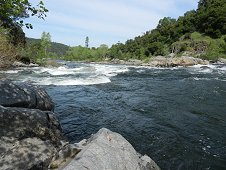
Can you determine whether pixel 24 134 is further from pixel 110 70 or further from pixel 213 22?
pixel 213 22

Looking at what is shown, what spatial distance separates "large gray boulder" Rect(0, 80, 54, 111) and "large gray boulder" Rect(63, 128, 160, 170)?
3.43m

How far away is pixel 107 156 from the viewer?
561cm

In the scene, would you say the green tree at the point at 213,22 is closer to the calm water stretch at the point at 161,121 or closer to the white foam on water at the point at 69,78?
the white foam on water at the point at 69,78

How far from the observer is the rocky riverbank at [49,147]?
5516mm

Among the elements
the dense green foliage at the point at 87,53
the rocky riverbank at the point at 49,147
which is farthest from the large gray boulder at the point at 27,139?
the dense green foliage at the point at 87,53

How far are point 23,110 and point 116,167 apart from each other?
3.67 meters

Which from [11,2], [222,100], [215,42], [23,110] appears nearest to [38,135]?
[23,110]

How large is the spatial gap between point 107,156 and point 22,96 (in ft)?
15.5

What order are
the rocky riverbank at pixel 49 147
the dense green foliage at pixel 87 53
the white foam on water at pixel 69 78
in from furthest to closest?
the dense green foliage at pixel 87 53
the white foam on water at pixel 69 78
the rocky riverbank at pixel 49 147

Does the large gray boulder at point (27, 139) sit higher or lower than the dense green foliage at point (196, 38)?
lower

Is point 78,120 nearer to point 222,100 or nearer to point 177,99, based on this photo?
point 177,99

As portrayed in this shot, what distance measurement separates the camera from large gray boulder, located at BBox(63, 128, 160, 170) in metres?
5.10

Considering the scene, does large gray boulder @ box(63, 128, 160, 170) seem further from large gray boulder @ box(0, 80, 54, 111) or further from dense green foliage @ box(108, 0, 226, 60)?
dense green foliage @ box(108, 0, 226, 60)

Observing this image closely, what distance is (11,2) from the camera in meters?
5.00
